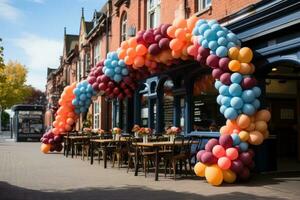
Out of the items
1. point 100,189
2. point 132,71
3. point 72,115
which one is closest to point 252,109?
point 100,189

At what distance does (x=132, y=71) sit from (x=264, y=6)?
6.53 metres

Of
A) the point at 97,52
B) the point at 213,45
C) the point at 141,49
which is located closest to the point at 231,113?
the point at 213,45

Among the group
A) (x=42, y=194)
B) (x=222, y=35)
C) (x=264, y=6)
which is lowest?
(x=42, y=194)

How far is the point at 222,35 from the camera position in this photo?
11055mm

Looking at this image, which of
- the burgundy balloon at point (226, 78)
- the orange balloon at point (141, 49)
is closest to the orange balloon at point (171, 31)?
the orange balloon at point (141, 49)

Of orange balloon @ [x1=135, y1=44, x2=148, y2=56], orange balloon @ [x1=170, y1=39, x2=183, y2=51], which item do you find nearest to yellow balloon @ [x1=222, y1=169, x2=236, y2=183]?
orange balloon @ [x1=170, y1=39, x2=183, y2=51]

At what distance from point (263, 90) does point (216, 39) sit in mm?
2154

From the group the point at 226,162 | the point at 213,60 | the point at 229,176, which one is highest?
the point at 213,60

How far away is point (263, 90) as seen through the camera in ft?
39.7

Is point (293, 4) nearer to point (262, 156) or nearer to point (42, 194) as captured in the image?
point (262, 156)

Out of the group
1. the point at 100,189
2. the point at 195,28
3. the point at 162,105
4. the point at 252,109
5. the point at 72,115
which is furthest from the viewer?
the point at 72,115

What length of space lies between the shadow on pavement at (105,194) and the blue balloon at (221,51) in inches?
136

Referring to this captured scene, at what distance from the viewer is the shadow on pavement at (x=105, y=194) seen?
341 inches

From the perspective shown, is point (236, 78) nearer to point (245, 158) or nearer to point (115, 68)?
point (245, 158)
